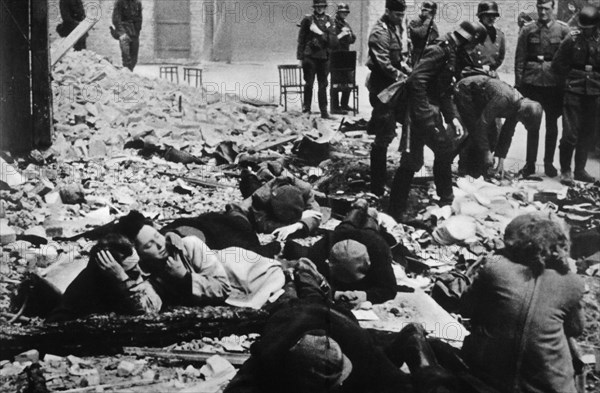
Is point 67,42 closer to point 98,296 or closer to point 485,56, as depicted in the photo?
point 98,296

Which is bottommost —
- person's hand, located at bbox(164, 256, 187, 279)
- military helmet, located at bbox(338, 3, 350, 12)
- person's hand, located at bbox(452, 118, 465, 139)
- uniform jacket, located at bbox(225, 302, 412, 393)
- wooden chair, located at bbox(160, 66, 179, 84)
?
uniform jacket, located at bbox(225, 302, 412, 393)

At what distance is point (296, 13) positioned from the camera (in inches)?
292

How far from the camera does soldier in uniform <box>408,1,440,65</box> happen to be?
22.7 feet

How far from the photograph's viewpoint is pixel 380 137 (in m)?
6.70

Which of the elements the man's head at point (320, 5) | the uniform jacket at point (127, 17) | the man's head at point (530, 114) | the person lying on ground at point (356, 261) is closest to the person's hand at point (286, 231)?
the person lying on ground at point (356, 261)

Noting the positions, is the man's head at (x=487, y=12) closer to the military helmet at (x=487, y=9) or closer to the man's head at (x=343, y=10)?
the military helmet at (x=487, y=9)

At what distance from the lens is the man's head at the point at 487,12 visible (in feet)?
24.5

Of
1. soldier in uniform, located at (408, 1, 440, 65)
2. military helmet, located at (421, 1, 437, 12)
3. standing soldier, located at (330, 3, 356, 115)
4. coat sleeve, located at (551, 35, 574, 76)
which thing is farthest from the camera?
standing soldier, located at (330, 3, 356, 115)

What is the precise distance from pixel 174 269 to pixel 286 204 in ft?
3.54

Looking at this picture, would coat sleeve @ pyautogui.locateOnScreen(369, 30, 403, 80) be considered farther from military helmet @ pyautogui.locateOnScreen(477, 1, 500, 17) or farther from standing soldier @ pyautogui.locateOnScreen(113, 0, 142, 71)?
standing soldier @ pyautogui.locateOnScreen(113, 0, 142, 71)

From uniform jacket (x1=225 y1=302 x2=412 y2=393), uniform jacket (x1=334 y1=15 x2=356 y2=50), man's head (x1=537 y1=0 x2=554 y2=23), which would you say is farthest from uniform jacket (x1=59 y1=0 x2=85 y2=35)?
uniform jacket (x1=225 y1=302 x2=412 y2=393)

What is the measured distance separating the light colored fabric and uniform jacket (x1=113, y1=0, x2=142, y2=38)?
3.16 m

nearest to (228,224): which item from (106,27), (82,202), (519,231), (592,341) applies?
(82,202)

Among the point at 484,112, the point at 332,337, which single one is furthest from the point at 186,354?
the point at 484,112
